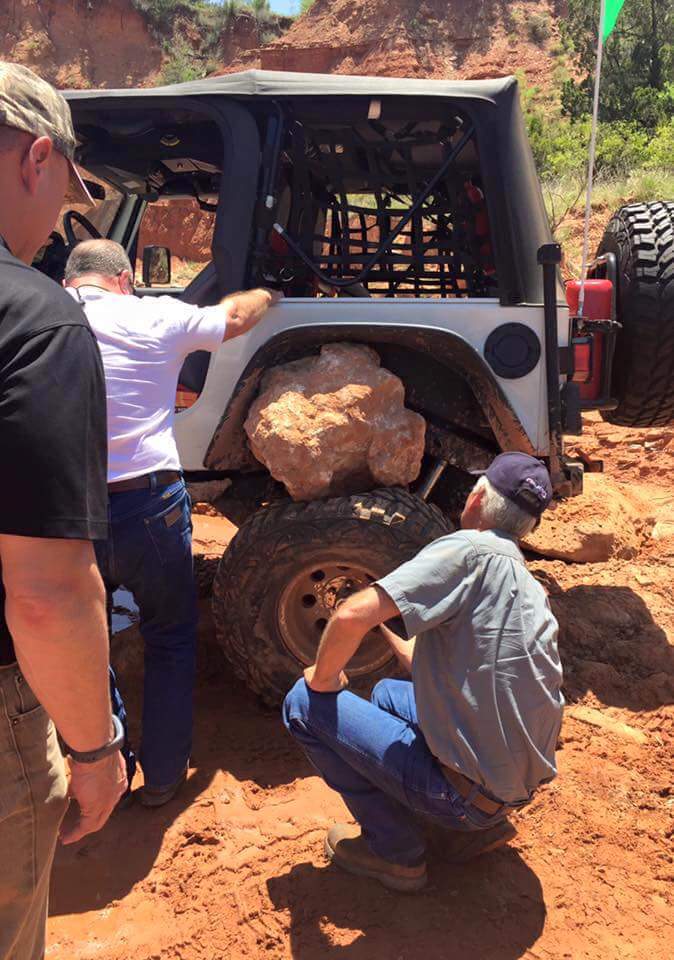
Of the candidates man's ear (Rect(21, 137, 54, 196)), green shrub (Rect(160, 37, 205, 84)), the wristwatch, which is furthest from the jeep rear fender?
green shrub (Rect(160, 37, 205, 84))

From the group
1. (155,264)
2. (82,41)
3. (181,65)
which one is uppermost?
(82,41)

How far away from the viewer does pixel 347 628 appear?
215 centimetres

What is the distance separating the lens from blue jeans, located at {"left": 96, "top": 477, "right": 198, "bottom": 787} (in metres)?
2.65

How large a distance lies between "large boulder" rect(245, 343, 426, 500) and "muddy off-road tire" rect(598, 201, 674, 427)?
1.07 metres

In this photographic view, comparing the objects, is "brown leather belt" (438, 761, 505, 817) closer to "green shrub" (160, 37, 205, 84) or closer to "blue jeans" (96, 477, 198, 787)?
"blue jeans" (96, 477, 198, 787)

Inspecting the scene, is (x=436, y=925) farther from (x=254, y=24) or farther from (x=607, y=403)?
(x=254, y=24)

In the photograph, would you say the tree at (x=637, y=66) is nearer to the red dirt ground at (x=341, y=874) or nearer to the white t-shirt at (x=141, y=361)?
the red dirt ground at (x=341, y=874)

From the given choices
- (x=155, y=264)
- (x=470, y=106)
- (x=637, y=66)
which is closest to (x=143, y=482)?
(x=470, y=106)

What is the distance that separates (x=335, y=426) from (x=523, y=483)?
933 mm

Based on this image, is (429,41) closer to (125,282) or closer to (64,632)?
(125,282)

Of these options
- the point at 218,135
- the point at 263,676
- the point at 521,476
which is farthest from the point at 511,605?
the point at 218,135

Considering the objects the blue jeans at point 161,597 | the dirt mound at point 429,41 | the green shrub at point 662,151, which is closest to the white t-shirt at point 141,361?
the blue jeans at point 161,597

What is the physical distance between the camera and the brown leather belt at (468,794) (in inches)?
86.6

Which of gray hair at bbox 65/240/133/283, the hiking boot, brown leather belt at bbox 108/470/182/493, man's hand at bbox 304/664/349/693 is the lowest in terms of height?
the hiking boot
